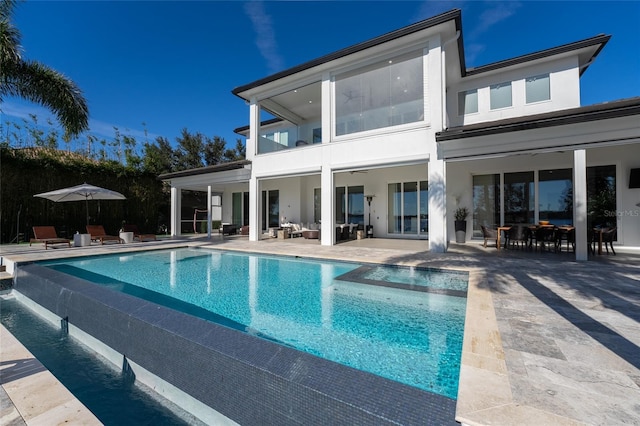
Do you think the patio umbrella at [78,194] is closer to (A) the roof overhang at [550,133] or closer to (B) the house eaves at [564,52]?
(A) the roof overhang at [550,133]

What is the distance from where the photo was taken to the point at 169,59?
16.7 meters

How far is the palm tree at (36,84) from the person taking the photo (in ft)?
33.3

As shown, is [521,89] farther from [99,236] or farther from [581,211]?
[99,236]

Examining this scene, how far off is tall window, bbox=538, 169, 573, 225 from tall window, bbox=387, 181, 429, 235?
440cm

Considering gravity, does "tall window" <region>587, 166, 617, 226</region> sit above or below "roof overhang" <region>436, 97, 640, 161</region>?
below

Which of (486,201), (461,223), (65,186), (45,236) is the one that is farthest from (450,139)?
(65,186)

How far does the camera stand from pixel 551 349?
9.06ft

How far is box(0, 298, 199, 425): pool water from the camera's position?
2672mm

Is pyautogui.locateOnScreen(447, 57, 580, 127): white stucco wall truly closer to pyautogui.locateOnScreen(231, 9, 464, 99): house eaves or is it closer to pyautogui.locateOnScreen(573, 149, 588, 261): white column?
pyautogui.locateOnScreen(231, 9, 464, 99): house eaves

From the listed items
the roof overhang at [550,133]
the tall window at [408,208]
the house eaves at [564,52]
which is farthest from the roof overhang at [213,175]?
the house eaves at [564,52]

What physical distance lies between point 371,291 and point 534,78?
39.6ft

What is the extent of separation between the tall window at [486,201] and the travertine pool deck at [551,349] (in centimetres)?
546

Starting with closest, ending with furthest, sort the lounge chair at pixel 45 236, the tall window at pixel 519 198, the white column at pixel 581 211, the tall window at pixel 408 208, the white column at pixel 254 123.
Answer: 1. the white column at pixel 581 211
2. the tall window at pixel 519 198
3. the lounge chair at pixel 45 236
4. the tall window at pixel 408 208
5. the white column at pixel 254 123

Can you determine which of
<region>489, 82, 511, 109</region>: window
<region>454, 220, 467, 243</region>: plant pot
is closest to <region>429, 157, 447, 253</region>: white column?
<region>454, 220, 467, 243</region>: plant pot
